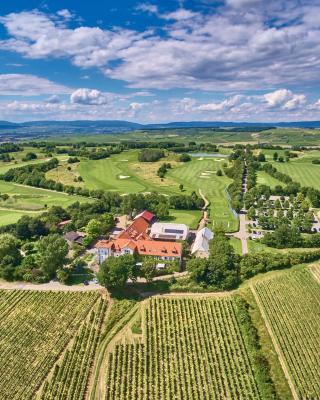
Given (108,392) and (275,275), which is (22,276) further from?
(275,275)

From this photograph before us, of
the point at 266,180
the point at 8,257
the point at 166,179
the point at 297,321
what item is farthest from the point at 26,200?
the point at 297,321

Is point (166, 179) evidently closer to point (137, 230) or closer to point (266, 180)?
point (266, 180)

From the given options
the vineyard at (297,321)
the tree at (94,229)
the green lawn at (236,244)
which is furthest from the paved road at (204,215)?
the vineyard at (297,321)

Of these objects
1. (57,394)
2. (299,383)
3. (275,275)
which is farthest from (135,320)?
(275,275)

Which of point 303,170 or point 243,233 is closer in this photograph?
point 243,233

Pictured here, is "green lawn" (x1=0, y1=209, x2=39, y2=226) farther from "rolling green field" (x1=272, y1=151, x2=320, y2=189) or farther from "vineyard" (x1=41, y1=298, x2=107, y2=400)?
"rolling green field" (x1=272, y1=151, x2=320, y2=189)

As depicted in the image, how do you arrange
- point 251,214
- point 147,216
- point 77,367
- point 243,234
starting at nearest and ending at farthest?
1. point 77,367
2. point 243,234
3. point 147,216
4. point 251,214
